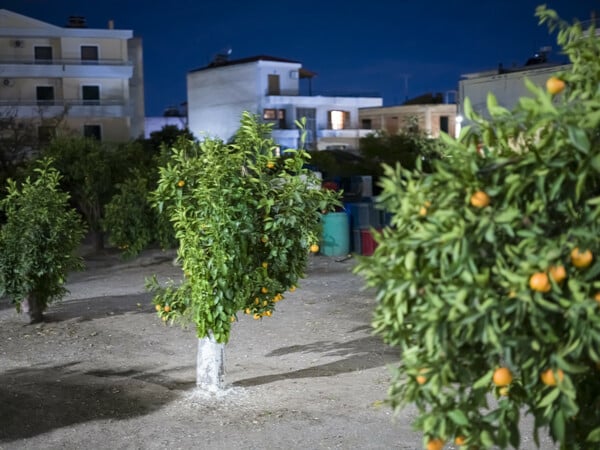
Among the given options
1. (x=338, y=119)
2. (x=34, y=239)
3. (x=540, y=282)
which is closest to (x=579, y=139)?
(x=540, y=282)

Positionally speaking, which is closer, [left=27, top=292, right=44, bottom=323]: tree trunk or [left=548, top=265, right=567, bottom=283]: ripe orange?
[left=548, top=265, right=567, bottom=283]: ripe orange

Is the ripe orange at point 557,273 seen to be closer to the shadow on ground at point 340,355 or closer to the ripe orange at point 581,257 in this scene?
the ripe orange at point 581,257

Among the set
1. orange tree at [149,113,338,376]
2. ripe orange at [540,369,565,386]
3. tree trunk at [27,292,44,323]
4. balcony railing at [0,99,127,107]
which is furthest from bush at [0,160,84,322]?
balcony railing at [0,99,127,107]

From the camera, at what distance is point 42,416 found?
820cm

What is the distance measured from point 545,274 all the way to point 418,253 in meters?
0.50

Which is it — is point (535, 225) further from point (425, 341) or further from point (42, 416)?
point (42, 416)

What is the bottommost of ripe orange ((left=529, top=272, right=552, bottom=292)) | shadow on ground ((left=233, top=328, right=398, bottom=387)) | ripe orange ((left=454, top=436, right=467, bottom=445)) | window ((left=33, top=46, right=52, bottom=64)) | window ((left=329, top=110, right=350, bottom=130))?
shadow on ground ((left=233, top=328, right=398, bottom=387))

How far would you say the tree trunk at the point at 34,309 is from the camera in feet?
44.1

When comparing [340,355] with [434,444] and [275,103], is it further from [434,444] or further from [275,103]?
[275,103]

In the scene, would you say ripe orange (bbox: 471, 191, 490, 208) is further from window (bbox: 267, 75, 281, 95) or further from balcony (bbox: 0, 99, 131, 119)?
window (bbox: 267, 75, 281, 95)

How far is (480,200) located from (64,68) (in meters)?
44.2

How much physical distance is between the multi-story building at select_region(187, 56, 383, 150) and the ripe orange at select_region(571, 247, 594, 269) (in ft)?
158

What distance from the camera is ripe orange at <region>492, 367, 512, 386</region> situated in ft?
11.2

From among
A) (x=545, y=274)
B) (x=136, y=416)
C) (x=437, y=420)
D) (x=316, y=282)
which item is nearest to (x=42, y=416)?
(x=136, y=416)
